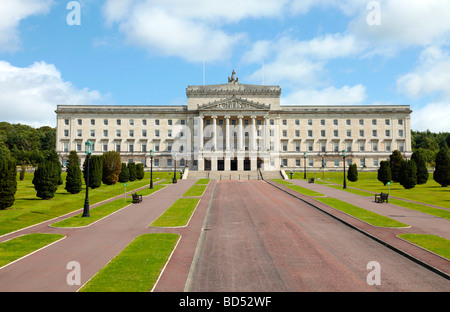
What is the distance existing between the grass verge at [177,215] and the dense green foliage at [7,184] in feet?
47.6

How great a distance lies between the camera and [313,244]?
1672 cm

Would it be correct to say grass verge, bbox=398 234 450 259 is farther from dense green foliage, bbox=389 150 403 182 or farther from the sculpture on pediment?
the sculpture on pediment

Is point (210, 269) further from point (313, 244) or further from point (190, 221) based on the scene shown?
point (190, 221)

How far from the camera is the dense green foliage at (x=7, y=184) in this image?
27438 mm

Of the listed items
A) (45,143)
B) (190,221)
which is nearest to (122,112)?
(45,143)

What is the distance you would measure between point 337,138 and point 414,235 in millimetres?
77702

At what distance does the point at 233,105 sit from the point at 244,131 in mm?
8125

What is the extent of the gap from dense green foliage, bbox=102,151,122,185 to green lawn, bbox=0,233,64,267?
111ft

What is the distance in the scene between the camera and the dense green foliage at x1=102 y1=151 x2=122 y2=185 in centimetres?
5159

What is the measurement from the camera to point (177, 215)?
25.0 meters

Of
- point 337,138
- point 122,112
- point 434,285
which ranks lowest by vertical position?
point 434,285

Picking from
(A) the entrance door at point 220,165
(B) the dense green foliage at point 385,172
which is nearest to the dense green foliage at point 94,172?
(A) the entrance door at point 220,165

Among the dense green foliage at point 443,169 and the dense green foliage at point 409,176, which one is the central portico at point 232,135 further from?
the dense green foliage at point 443,169

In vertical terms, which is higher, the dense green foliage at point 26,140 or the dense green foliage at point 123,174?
the dense green foliage at point 26,140
